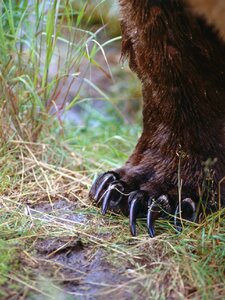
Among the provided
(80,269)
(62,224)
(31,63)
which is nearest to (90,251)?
(80,269)

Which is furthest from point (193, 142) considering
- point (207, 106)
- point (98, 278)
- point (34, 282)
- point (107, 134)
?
point (107, 134)

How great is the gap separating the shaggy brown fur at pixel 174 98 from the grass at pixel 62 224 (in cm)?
23

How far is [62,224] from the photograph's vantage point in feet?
9.46

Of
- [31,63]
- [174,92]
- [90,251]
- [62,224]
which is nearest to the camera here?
[90,251]

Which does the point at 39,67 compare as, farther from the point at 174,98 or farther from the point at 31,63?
the point at 174,98

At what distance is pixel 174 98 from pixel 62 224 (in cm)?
76

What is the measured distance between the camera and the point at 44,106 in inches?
151

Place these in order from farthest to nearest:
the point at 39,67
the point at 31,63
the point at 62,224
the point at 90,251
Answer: the point at 39,67
the point at 31,63
the point at 62,224
the point at 90,251

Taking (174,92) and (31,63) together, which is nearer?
(174,92)

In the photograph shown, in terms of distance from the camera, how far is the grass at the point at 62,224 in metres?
2.38

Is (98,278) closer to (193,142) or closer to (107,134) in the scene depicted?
(193,142)

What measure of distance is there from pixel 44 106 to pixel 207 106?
112 cm

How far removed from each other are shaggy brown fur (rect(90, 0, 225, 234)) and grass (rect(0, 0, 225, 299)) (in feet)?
0.76

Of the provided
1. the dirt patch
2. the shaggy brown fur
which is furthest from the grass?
the shaggy brown fur
